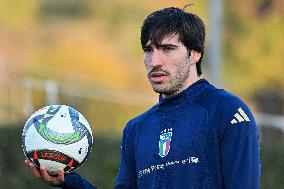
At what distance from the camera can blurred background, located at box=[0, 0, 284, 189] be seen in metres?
20.5

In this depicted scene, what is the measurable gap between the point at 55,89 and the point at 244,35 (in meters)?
13.4

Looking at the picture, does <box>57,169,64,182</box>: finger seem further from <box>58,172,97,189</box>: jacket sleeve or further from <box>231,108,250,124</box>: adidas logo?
<box>231,108,250,124</box>: adidas logo

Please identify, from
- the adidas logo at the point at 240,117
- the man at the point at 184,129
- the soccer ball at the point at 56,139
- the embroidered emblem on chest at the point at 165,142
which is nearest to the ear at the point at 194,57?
the man at the point at 184,129

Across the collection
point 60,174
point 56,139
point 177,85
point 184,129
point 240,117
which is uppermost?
point 177,85

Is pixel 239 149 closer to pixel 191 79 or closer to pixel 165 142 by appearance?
pixel 165 142

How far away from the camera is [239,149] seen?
613 cm

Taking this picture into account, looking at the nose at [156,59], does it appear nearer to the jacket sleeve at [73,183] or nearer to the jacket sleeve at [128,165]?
the jacket sleeve at [128,165]

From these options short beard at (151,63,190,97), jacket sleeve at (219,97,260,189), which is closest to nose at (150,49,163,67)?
short beard at (151,63,190,97)

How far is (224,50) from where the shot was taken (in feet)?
105

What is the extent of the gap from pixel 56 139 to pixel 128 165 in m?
0.55

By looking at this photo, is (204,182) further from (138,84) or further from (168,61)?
(138,84)

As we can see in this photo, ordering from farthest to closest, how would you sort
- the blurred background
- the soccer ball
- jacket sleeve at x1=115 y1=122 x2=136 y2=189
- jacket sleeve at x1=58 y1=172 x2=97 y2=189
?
the blurred background → jacket sleeve at x1=115 y1=122 x2=136 y2=189 → jacket sleeve at x1=58 y1=172 x2=97 y2=189 → the soccer ball

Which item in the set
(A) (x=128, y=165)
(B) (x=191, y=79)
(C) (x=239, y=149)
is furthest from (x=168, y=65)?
(A) (x=128, y=165)

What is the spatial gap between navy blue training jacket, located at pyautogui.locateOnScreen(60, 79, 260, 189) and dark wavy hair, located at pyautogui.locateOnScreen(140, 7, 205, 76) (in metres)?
0.27
